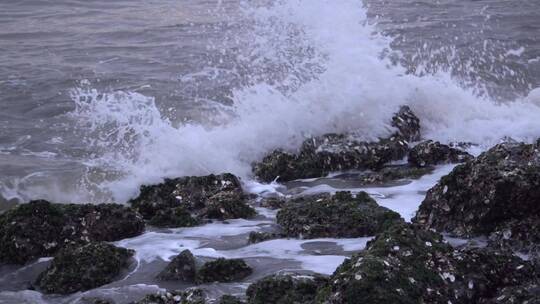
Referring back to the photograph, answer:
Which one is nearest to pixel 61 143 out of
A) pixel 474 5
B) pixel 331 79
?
pixel 331 79

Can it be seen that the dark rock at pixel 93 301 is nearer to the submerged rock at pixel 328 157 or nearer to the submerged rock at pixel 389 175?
the submerged rock at pixel 328 157

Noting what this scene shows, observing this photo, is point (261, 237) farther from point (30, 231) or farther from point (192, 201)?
point (30, 231)

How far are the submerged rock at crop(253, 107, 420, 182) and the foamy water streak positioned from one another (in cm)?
34

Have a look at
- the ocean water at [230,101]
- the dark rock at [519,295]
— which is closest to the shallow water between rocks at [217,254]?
the ocean water at [230,101]

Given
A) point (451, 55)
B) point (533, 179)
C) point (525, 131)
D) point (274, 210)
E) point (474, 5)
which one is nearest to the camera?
point (533, 179)

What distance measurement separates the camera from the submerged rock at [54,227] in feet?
19.6

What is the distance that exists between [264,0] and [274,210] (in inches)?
326

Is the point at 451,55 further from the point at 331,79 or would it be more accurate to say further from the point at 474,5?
the point at 474,5

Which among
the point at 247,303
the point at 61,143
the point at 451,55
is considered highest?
the point at 451,55

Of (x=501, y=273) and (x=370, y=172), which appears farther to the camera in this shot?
(x=370, y=172)

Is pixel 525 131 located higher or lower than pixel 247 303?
higher

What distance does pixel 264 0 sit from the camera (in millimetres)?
14500

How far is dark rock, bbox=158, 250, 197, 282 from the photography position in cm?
516

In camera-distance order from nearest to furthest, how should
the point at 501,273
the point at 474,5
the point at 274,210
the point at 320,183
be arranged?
1. the point at 501,273
2. the point at 274,210
3. the point at 320,183
4. the point at 474,5
